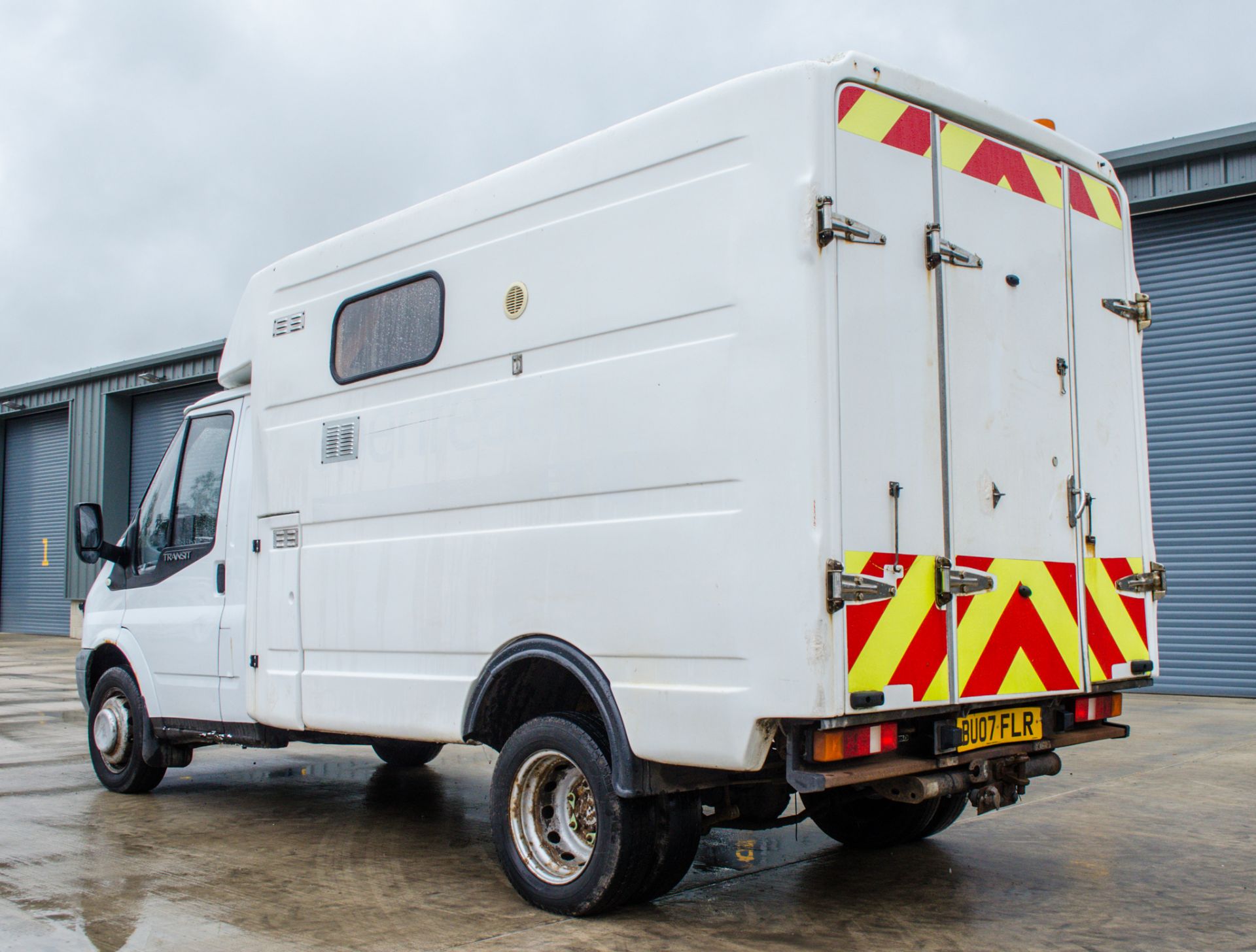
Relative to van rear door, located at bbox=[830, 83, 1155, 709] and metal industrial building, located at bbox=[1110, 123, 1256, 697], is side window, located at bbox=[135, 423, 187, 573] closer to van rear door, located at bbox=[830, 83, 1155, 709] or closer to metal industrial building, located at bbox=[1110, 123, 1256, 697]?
van rear door, located at bbox=[830, 83, 1155, 709]

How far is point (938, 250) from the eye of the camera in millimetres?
4500

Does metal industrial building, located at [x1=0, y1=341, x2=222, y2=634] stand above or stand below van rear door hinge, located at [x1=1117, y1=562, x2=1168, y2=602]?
above

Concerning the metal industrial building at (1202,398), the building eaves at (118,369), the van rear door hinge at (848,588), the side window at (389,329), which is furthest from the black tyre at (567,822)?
the building eaves at (118,369)

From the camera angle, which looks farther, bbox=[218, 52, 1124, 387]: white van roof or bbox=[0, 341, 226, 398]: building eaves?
bbox=[0, 341, 226, 398]: building eaves

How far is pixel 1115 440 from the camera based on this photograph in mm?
5223

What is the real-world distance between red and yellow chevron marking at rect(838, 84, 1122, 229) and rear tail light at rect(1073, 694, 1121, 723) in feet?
6.90

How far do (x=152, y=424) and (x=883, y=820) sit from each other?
23282mm

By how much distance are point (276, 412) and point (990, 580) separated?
373 cm

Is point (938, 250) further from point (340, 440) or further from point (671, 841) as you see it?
point (340, 440)

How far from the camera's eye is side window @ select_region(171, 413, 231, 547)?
681cm

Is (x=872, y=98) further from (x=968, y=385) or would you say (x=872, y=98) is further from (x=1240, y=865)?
(x=1240, y=865)

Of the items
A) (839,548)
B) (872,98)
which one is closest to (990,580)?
(839,548)

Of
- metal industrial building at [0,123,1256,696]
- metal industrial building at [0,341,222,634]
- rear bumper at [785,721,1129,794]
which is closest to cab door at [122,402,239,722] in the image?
rear bumper at [785,721,1129,794]

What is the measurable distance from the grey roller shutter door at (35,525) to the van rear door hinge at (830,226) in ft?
86.6
